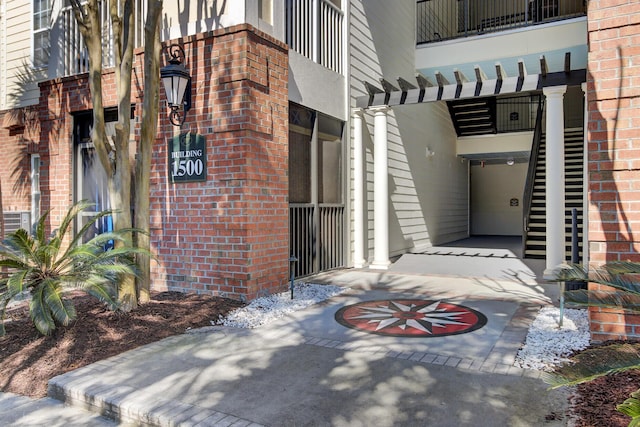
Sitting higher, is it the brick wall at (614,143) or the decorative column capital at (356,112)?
the decorative column capital at (356,112)

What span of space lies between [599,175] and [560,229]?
3.77 meters

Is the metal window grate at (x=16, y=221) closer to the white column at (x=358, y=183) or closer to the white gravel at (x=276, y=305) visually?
the white gravel at (x=276, y=305)

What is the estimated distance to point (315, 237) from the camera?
24.8 ft

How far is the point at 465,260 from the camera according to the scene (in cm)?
991

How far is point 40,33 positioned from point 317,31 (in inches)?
223

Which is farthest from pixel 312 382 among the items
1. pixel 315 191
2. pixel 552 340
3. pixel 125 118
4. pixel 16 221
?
pixel 16 221

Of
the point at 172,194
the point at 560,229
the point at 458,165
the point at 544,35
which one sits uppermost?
the point at 544,35

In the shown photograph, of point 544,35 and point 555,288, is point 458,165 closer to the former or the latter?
point 544,35

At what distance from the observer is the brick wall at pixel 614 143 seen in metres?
3.77

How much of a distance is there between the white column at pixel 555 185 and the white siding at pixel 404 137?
316cm

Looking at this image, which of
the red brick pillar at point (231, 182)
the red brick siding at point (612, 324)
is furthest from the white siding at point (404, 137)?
the red brick siding at point (612, 324)

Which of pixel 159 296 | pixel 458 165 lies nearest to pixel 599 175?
pixel 159 296

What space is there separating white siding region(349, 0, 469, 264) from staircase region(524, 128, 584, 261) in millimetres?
2520

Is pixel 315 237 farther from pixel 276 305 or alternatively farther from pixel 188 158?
pixel 188 158
